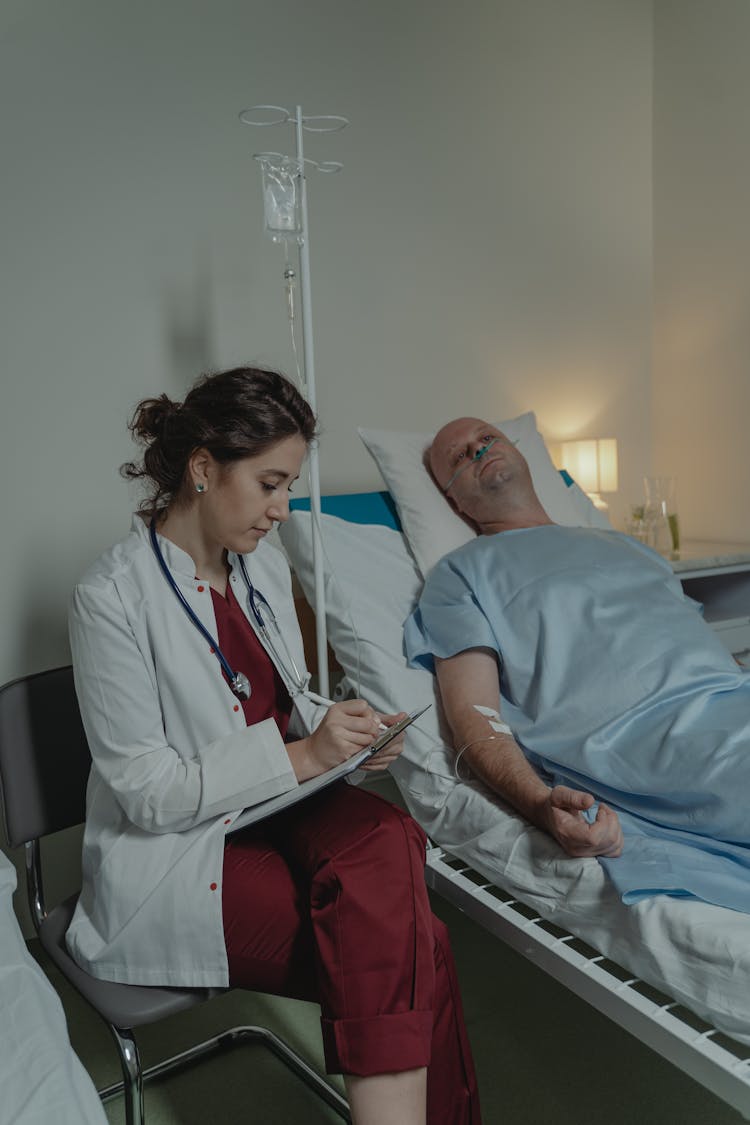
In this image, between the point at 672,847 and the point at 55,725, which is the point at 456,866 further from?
the point at 55,725

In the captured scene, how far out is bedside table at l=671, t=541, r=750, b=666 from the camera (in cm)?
243

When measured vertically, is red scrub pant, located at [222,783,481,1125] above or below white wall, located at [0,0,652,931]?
below

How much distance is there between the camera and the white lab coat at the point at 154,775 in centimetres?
121

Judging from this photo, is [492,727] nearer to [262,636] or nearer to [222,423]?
[262,636]

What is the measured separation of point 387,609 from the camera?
1.93 m

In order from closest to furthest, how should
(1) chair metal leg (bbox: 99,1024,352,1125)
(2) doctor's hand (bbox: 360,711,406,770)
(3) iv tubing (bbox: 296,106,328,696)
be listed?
1. (2) doctor's hand (bbox: 360,711,406,770)
2. (1) chair metal leg (bbox: 99,1024,352,1125)
3. (3) iv tubing (bbox: 296,106,328,696)

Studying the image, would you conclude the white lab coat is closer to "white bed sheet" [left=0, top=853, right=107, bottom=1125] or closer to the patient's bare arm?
"white bed sheet" [left=0, top=853, right=107, bottom=1125]

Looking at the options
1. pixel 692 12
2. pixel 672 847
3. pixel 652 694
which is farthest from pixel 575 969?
pixel 692 12

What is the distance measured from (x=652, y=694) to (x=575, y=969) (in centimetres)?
50

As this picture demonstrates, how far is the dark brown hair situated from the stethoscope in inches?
3.4

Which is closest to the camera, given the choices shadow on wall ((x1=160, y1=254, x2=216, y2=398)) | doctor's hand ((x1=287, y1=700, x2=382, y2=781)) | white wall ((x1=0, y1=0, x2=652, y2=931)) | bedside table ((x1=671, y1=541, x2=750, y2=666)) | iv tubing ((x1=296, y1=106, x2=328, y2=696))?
doctor's hand ((x1=287, y1=700, x2=382, y2=781))

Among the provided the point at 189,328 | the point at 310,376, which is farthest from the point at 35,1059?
the point at 189,328

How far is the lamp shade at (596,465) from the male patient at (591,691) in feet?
3.15

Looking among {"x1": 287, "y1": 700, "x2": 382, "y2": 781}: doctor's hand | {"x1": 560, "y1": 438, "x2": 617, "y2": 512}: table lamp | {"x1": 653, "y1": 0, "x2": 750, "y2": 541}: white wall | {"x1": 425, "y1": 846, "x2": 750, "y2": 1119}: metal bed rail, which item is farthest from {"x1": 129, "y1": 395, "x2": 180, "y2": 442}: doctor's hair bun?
{"x1": 653, "y1": 0, "x2": 750, "y2": 541}: white wall
